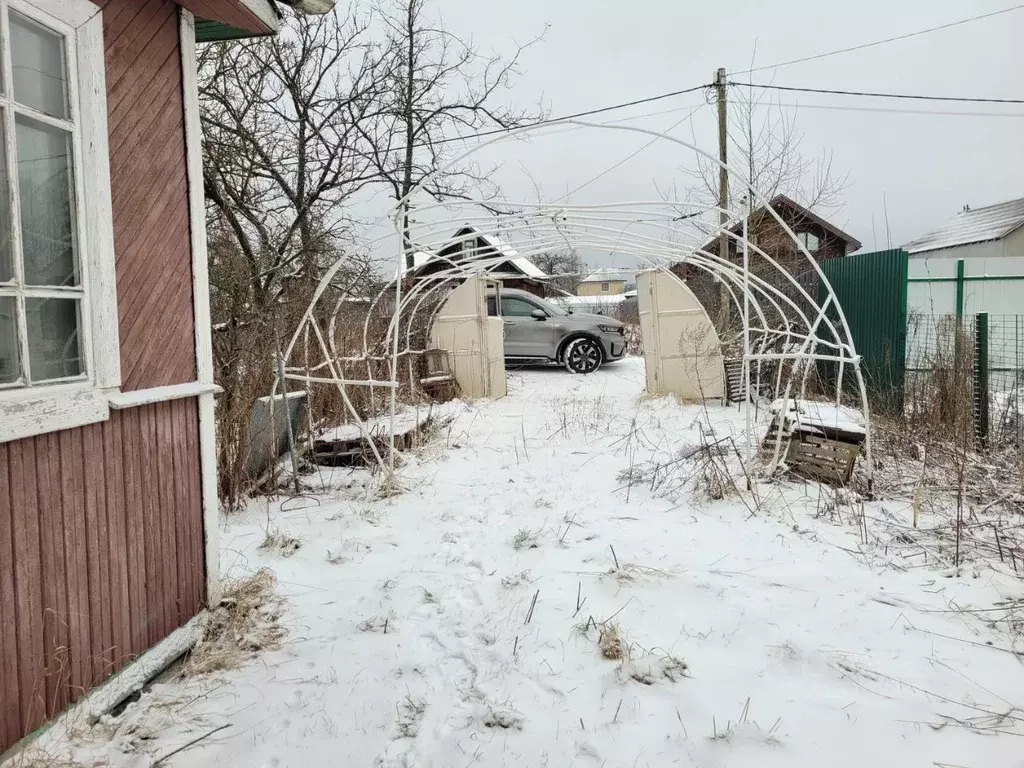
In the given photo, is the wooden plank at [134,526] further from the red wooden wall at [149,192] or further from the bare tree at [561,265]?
the bare tree at [561,265]

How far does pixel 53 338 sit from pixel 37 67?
0.87 m

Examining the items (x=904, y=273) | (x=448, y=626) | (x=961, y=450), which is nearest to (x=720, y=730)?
(x=448, y=626)

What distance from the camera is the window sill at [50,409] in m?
1.78

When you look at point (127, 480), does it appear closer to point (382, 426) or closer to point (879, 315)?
point (382, 426)

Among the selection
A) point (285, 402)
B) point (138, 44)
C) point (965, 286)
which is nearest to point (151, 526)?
point (138, 44)

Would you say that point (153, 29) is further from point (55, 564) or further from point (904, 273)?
point (904, 273)

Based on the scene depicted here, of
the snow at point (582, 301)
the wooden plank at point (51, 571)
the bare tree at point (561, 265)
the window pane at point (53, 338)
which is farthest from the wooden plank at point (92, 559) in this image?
the bare tree at point (561, 265)

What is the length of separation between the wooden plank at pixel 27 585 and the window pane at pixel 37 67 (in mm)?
1086

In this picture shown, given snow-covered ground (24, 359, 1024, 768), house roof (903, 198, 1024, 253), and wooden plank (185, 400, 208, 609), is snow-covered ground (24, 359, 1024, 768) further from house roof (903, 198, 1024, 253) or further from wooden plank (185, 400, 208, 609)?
house roof (903, 198, 1024, 253)

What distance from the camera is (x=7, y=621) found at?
5.94ft

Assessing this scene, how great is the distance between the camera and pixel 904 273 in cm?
711

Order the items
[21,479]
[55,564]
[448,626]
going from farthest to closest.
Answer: [448,626]
[55,564]
[21,479]

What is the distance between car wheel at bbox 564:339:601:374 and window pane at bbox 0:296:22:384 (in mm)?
10990

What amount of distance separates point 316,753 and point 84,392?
4.73ft
